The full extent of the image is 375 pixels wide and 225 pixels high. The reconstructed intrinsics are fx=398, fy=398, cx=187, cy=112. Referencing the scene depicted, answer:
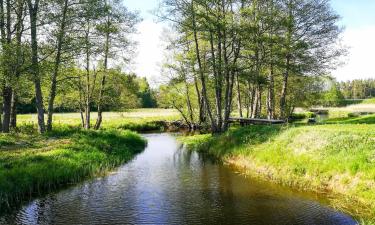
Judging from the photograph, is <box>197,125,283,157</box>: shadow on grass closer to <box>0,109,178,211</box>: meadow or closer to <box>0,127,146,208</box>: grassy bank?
<box>0,109,178,211</box>: meadow

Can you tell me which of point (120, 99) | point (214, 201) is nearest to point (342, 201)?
point (214, 201)

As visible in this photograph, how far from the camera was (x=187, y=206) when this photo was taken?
14375 millimetres

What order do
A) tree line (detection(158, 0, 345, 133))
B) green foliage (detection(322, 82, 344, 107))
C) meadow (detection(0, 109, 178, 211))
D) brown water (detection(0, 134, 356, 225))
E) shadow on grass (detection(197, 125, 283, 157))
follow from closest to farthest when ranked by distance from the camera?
brown water (detection(0, 134, 356, 225)), meadow (detection(0, 109, 178, 211)), shadow on grass (detection(197, 125, 283, 157)), tree line (detection(158, 0, 345, 133)), green foliage (detection(322, 82, 344, 107))

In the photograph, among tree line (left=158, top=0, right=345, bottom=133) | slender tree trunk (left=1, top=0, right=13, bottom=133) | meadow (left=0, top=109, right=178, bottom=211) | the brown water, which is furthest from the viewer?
tree line (left=158, top=0, right=345, bottom=133)

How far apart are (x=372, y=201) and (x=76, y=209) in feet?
33.6

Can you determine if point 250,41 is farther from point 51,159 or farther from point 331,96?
point 331,96

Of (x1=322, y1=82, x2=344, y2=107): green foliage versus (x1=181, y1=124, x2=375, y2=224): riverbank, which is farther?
(x1=322, y1=82, x2=344, y2=107): green foliage

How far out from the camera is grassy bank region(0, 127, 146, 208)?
51.3ft

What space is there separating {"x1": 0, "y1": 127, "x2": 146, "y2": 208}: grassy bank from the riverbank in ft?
25.9

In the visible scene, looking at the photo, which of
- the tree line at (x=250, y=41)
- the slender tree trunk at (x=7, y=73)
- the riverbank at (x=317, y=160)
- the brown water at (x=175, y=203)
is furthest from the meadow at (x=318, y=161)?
the slender tree trunk at (x=7, y=73)

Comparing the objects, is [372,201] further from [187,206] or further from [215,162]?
[215,162]

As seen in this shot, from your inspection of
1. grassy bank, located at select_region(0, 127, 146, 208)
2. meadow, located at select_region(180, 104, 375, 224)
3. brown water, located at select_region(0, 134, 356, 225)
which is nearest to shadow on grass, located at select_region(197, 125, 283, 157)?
meadow, located at select_region(180, 104, 375, 224)

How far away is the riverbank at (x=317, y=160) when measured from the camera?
1470 cm

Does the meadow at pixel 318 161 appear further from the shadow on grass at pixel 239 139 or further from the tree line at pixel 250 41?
the tree line at pixel 250 41
